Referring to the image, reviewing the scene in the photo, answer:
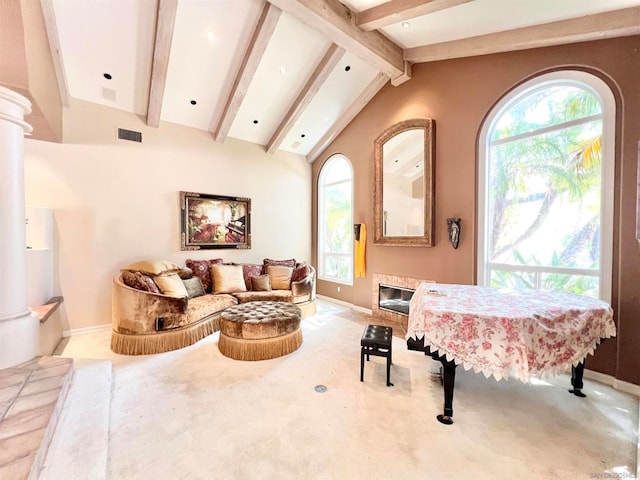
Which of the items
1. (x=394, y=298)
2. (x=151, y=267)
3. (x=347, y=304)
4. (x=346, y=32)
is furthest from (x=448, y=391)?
(x=346, y=32)

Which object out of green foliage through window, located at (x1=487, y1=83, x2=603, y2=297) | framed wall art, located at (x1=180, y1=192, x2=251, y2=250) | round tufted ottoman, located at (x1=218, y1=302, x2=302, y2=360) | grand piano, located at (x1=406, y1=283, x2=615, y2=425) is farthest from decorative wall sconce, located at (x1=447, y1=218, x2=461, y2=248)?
framed wall art, located at (x1=180, y1=192, x2=251, y2=250)

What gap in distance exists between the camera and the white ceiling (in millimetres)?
2977

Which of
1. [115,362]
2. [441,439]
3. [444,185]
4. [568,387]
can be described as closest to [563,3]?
[444,185]

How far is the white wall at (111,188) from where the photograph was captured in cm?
379

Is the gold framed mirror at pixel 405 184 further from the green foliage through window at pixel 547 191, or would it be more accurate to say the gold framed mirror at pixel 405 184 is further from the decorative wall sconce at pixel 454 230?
the green foliage through window at pixel 547 191

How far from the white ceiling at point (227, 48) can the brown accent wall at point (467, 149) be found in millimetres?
Answer: 390

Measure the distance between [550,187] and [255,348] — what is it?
386 cm

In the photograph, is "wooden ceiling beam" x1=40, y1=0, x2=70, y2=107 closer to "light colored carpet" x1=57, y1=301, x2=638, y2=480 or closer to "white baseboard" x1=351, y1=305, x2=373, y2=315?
"light colored carpet" x1=57, y1=301, x2=638, y2=480

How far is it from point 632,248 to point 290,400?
3.45m

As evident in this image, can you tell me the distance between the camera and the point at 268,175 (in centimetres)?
584

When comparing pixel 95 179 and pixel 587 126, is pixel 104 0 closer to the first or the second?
pixel 95 179

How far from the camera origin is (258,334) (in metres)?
3.12

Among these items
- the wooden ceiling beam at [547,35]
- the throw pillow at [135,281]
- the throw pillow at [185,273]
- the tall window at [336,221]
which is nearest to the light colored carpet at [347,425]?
the throw pillow at [135,281]

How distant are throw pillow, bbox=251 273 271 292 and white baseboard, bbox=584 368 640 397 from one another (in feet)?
13.8
